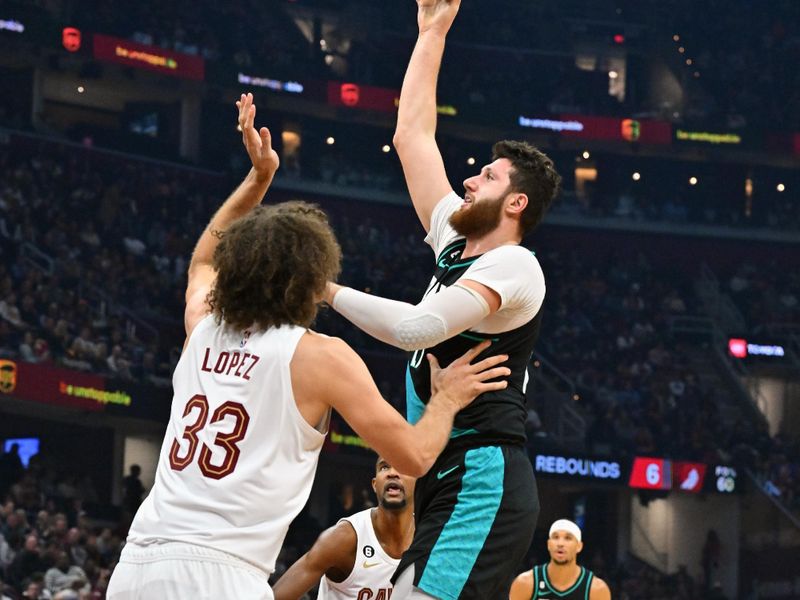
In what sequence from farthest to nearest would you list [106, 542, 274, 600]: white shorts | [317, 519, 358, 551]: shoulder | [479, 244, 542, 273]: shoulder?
[317, 519, 358, 551]: shoulder < [479, 244, 542, 273]: shoulder < [106, 542, 274, 600]: white shorts

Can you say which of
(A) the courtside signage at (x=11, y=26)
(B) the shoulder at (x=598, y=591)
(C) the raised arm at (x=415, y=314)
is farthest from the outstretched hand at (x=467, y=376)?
(A) the courtside signage at (x=11, y=26)

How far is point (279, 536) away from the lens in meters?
4.45

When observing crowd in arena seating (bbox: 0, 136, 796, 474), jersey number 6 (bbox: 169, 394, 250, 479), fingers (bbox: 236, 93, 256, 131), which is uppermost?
crowd in arena seating (bbox: 0, 136, 796, 474)

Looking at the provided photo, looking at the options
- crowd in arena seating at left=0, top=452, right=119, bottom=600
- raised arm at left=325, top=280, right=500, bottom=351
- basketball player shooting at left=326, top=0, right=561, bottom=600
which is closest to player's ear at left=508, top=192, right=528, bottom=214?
basketball player shooting at left=326, top=0, right=561, bottom=600

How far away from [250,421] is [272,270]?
0.51 meters

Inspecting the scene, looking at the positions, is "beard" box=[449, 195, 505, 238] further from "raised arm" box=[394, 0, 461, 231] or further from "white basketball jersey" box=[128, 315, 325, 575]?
"white basketball jersey" box=[128, 315, 325, 575]

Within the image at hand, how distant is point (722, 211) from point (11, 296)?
24.4 meters

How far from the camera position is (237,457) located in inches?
171

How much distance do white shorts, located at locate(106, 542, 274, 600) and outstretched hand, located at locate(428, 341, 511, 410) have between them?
1120 mm

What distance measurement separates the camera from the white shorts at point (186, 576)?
4.25m

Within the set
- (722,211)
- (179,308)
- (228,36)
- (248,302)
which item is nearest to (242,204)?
(248,302)

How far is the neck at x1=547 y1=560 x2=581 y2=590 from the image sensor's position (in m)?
11.4

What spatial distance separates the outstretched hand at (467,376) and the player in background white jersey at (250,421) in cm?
54

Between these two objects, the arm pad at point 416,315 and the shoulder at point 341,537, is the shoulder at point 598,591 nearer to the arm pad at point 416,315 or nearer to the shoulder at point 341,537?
the shoulder at point 341,537
